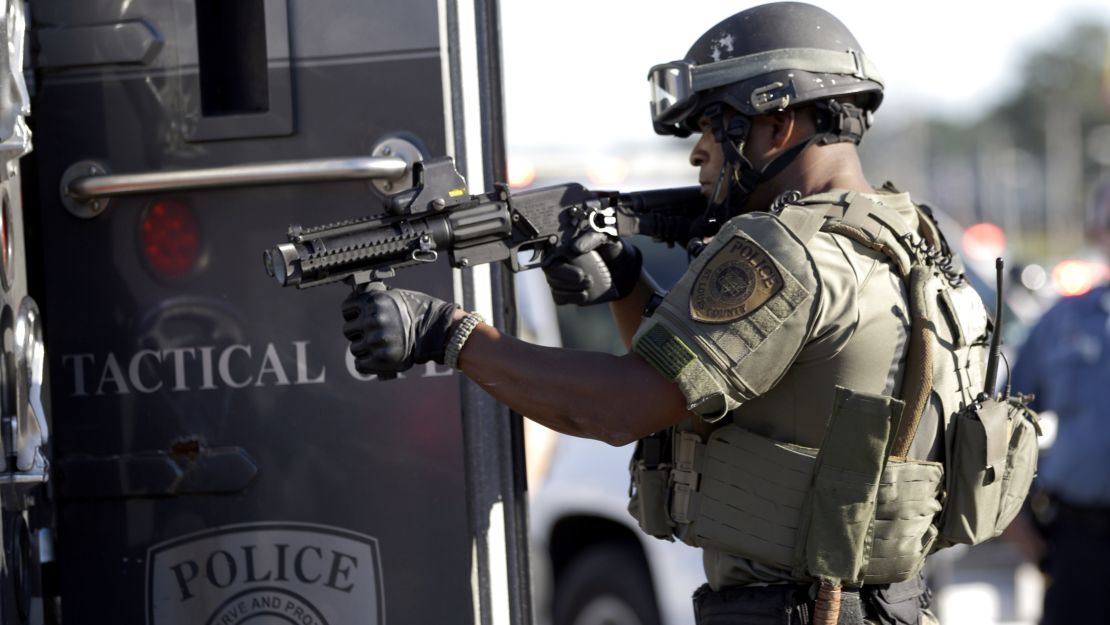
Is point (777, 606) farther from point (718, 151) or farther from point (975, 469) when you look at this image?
point (718, 151)

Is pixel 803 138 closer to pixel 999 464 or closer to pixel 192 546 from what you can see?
pixel 999 464

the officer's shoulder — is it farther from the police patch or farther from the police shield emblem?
the police shield emblem

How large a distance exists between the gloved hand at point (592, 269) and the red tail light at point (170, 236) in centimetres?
69

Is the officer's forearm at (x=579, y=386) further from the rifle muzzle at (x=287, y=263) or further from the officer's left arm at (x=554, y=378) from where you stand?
the rifle muzzle at (x=287, y=263)

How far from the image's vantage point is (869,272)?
242 centimetres

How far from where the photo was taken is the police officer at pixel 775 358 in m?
2.31

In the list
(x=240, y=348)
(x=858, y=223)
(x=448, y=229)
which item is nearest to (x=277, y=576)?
(x=240, y=348)

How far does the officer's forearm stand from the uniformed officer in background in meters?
2.62

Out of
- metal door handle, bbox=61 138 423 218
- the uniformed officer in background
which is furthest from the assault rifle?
the uniformed officer in background

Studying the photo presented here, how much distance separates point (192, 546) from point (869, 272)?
4.24 ft

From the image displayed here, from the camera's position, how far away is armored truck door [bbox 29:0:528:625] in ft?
8.25

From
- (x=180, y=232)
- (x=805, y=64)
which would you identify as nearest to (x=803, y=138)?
(x=805, y=64)

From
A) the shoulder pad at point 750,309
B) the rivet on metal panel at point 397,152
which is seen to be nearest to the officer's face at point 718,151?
the shoulder pad at point 750,309

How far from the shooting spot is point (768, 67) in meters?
2.60
